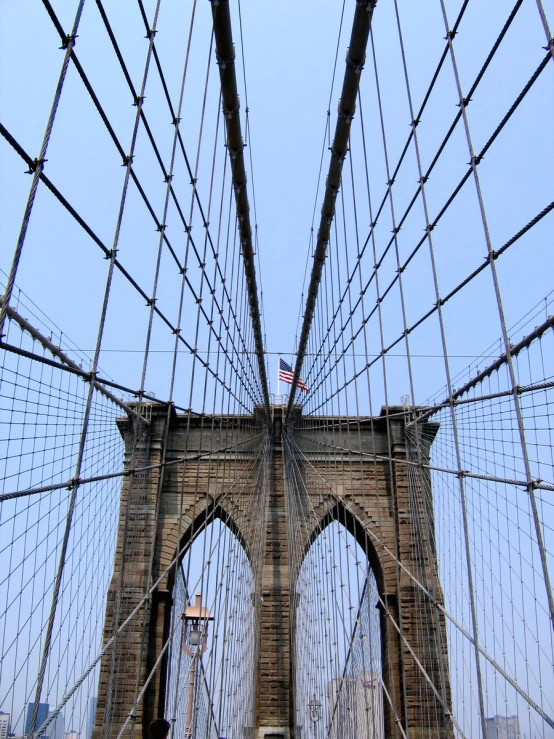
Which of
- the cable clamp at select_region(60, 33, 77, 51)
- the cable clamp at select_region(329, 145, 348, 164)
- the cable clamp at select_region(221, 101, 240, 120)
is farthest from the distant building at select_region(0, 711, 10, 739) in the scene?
the cable clamp at select_region(329, 145, 348, 164)

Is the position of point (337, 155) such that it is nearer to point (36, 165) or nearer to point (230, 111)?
point (230, 111)

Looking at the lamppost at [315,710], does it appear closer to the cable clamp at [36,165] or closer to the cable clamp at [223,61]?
the cable clamp at [223,61]

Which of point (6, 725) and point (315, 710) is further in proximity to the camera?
point (315, 710)

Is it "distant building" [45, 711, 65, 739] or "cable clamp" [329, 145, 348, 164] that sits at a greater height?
"cable clamp" [329, 145, 348, 164]

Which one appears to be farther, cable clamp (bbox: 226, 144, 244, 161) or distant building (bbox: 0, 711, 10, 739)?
cable clamp (bbox: 226, 144, 244, 161)

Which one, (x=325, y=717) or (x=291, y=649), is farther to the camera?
(x=291, y=649)

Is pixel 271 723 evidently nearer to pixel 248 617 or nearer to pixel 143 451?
pixel 248 617

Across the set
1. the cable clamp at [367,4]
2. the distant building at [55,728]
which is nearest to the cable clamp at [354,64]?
the cable clamp at [367,4]

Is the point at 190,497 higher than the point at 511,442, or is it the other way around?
the point at 190,497

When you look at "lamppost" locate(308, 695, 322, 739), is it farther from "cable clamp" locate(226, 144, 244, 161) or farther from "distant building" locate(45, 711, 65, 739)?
"cable clamp" locate(226, 144, 244, 161)

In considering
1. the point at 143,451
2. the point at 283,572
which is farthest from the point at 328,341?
the point at 283,572

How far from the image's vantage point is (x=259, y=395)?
15.3 m

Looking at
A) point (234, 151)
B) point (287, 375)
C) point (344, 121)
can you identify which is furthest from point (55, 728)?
point (287, 375)

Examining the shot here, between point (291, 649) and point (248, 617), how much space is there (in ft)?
3.82
